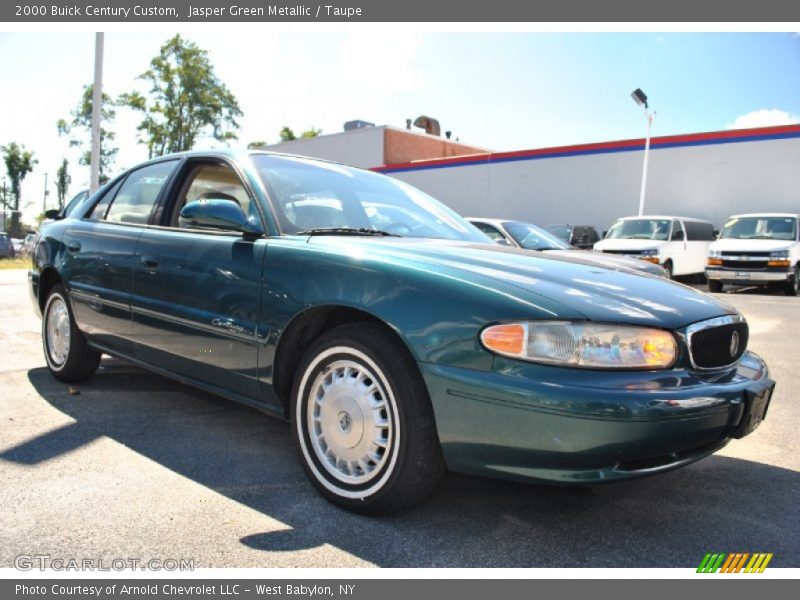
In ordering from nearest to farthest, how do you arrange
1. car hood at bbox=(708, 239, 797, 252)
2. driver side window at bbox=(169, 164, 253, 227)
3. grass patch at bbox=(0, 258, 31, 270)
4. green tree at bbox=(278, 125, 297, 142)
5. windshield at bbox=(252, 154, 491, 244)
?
windshield at bbox=(252, 154, 491, 244)
driver side window at bbox=(169, 164, 253, 227)
car hood at bbox=(708, 239, 797, 252)
grass patch at bbox=(0, 258, 31, 270)
green tree at bbox=(278, 125, 297, 142)

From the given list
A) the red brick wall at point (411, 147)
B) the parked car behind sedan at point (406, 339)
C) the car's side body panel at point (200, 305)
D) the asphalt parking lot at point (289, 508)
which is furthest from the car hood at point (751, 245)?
the red brick wall at point (411, 147)

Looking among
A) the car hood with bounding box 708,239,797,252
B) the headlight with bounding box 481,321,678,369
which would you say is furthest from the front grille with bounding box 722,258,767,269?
the headlight with bounding box 481,321,678,369

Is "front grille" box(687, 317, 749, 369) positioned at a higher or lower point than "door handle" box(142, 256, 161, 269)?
lower

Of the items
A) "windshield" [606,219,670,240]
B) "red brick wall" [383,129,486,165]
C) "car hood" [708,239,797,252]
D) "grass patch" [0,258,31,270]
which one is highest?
"red brick wall" [383,129,486,165]

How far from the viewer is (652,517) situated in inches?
97.8

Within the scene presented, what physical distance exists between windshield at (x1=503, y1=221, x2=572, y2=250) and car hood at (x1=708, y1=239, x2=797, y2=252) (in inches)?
233

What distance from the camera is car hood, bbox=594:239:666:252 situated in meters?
13.2

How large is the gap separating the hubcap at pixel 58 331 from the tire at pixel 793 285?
1311 cm

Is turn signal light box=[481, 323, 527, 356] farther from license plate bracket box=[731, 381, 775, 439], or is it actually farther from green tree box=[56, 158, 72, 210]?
green tree box=[56, 158, 72, 210]

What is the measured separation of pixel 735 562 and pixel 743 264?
12.2 metres

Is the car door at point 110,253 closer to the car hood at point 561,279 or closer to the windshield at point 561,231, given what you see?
the car hood at point 561,279

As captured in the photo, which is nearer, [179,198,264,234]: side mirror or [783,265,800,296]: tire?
[179,198,264,234]: side mirror

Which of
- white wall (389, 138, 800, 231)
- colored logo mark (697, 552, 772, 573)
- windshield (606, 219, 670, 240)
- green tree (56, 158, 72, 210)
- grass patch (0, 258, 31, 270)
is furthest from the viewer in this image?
green tree (56, 158, 72, 210)

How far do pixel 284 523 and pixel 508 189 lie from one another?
22.3m
